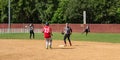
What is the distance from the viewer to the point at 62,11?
3211 inches

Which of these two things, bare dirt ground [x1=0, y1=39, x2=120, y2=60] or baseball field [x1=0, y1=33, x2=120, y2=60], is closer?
bare dirt ground [x1=0, y1=39, x2=120, y2=60]

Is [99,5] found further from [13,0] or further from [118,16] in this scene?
[13,0]

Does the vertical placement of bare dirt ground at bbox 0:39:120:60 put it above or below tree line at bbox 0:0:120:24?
below

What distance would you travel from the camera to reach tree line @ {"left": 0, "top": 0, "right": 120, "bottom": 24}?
78.2m

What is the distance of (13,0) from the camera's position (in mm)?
85812

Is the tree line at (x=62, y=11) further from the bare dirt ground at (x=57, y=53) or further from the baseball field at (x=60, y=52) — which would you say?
the bare dirt ground at (x=57, y=53)

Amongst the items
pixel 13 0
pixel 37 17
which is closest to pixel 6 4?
pixel 13 0

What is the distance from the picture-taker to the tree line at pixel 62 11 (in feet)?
257

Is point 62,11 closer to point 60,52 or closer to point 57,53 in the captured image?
point 60,52

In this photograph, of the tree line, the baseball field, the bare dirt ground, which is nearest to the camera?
the bare dirt ground

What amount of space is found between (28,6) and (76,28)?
677 inches

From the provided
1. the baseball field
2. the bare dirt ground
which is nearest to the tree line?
the baseball field

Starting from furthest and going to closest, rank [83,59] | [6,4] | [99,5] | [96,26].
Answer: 1. [6,4]
2. [99,5]
3. [96,26]
4. [83,59]

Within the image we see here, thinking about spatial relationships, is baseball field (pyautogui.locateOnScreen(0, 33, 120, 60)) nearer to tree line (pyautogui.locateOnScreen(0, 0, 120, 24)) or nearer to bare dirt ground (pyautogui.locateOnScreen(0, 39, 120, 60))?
bare dirt ground (pyautogui.locateOnScreen(0, 39, 120, 60))
